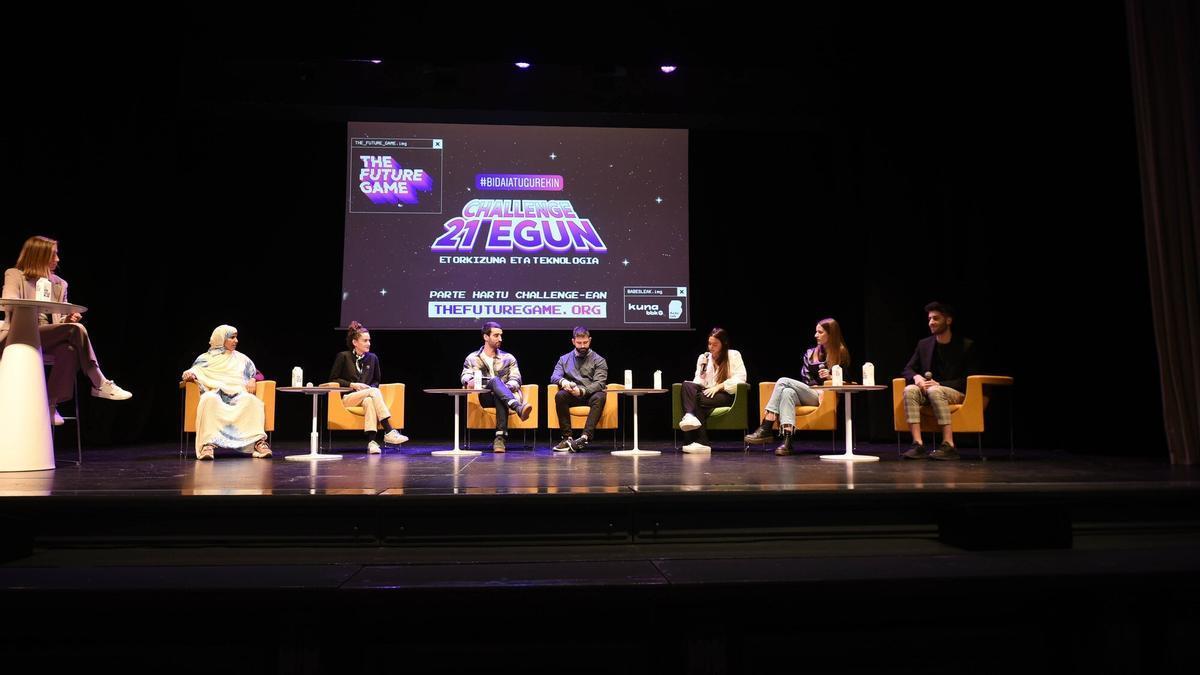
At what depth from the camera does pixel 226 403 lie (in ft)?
17.1

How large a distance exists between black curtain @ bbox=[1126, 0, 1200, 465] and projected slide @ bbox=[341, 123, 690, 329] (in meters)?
3.43

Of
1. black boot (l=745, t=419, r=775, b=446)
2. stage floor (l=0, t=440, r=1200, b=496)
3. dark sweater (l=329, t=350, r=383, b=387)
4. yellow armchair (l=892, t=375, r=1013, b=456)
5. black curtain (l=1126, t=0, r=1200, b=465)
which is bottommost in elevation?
stage floor (l=0, t=440, r=1200, b=496)

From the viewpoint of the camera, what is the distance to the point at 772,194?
24.7 ft

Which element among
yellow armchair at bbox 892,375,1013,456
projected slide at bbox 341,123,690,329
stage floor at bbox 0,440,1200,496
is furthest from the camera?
projected slide at bbox 341,123,690,329

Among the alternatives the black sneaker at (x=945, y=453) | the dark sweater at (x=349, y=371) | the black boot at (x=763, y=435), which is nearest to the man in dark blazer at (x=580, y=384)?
the black boot at (x=763, y=435)

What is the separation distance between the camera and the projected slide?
6.78m

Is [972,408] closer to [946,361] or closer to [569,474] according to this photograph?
[946,361]

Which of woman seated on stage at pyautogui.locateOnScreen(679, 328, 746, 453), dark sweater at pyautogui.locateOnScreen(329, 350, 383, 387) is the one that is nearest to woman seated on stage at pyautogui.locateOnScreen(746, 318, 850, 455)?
woman seated on stage at pyautogui.locateOnScreen(679, 328, 746, 453)

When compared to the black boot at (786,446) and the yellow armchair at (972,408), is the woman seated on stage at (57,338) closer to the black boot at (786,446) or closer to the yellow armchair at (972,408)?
the black boot at (786,446)

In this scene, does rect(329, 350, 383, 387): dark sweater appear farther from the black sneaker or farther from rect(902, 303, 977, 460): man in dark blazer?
the black sneaker
